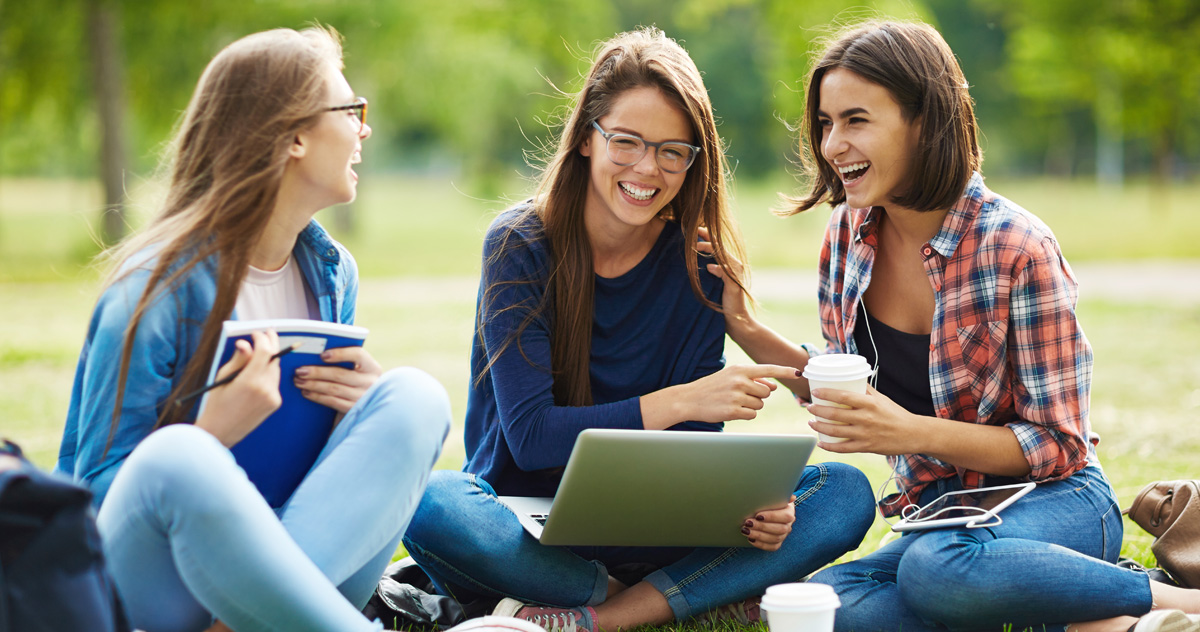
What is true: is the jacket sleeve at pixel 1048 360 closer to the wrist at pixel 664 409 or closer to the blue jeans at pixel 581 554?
the blue jeans at pixel 581 554

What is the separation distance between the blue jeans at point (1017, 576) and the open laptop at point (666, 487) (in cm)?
35

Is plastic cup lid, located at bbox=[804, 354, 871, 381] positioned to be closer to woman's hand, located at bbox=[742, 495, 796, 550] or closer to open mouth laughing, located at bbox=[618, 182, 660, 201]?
woman's hand, located at bbox=[742, 495, 796, 550]

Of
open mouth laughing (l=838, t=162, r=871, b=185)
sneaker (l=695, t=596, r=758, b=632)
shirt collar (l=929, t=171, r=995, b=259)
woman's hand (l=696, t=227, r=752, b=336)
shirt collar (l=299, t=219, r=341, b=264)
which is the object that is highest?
open mouth laughing (l=838, t=162, r=871, b=185)

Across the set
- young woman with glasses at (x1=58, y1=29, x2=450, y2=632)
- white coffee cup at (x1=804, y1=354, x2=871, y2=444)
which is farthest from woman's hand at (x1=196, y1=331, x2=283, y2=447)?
white coffee cup at (x1=804, y1=354, x2=871, y2=444)

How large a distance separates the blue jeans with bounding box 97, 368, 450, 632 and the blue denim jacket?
0.72 feet

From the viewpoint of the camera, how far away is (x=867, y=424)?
7.98ft

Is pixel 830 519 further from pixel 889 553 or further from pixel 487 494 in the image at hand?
pixel 487 494

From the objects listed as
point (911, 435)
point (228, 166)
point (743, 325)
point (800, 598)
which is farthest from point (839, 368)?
point (228, 166)

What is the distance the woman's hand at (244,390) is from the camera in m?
2.06

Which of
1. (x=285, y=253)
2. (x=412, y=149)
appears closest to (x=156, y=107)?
(x=285, y=253)

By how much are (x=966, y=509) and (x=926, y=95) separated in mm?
1049

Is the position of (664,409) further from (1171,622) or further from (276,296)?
(1171,622)

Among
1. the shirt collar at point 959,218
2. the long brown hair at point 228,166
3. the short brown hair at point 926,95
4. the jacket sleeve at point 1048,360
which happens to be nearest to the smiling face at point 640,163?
the short brown hair at point 926,95

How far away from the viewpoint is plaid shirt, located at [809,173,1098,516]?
2588 mm
